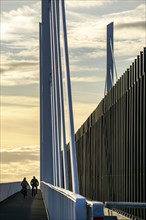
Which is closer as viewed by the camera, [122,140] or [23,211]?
[122,140]

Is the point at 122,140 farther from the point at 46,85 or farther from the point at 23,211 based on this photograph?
the point at 46,85

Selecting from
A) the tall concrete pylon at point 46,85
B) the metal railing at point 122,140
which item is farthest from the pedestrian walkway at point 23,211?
the tall concrete pylon at point 46,85

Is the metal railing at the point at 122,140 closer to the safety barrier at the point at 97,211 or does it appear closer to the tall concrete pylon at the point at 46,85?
the tall concrete pylon at the point at 46,85

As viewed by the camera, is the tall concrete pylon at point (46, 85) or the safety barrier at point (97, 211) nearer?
the safety barrier at point (97, 211)

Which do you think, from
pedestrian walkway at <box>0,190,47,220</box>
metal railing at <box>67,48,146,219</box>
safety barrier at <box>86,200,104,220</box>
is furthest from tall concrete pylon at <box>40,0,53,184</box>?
safety barrier at <box>86,200,104,220</box>

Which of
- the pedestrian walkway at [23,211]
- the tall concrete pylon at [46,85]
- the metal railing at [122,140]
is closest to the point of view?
the metal railing at [122,140]

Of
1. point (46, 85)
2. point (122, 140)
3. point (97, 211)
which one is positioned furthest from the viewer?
point (46, 85)

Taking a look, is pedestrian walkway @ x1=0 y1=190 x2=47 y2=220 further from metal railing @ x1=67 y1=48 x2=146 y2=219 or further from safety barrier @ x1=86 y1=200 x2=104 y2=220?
safety barrier @ x1=86 y1=200 x2=104 y2=220

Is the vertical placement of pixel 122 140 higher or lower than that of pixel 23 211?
higher

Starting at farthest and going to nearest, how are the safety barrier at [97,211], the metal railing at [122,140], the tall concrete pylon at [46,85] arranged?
the tall concrete pylon at [46,85]
the metal railing at [122,140]
the safety barrier at [97,211]

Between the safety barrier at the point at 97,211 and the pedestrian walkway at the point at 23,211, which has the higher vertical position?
the pedestrian walkway at the point at 23,211

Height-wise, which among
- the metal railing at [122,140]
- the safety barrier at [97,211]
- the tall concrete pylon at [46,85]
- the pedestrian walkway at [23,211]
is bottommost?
the safety barrier at [97,211]

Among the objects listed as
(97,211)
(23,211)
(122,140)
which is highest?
(122,140)

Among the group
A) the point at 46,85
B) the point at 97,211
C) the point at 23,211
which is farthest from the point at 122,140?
the point at 46,85
